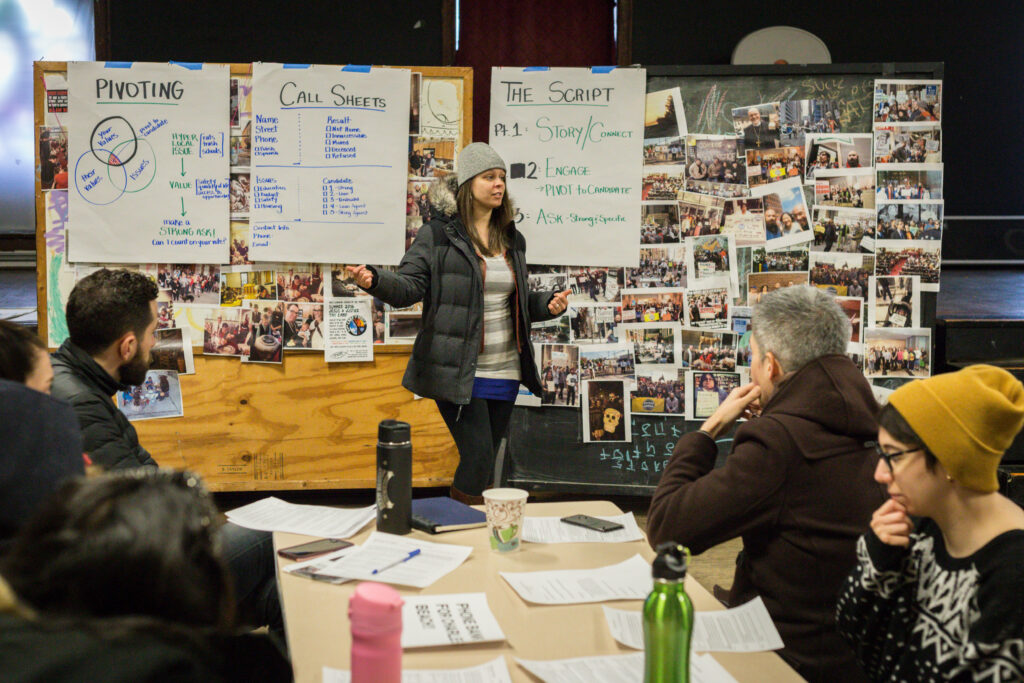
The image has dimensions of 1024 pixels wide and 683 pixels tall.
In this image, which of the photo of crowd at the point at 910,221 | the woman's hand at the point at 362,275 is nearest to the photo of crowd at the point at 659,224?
the photo of crowd at the point at 910,221

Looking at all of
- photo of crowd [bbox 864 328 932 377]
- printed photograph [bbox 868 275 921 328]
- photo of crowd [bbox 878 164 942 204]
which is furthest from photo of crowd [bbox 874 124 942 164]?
photo of crowd [bbox 864 328 932 377]

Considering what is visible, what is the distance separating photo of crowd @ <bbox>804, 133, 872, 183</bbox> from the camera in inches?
150

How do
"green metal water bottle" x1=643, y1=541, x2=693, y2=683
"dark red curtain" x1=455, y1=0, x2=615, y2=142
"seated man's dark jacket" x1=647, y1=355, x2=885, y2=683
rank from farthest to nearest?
"dark red curtain" x1=455, y1=0, x2=615, y2=142
"seated man's dark jacket" x1=647, y1=355, x2=885, y2=683
"green metal water bottle" x1=643, y1=541, x2=693, y2=683

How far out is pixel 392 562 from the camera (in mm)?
1578

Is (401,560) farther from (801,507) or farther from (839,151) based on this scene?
(839,151)

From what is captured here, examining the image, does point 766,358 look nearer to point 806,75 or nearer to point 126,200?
point 806,75

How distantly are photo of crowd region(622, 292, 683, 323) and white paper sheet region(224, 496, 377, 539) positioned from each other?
7.31ft

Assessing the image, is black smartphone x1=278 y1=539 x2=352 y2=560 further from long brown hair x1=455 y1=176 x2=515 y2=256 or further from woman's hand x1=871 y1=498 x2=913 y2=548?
long brown hair x1=455 y1=176 x2=515 y2=256

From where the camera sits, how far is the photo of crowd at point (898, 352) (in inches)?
152

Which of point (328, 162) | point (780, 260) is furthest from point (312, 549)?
point (780, 260)

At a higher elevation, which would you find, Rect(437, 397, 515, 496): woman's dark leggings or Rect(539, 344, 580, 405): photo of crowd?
Rect(539, 344, 580, 405): photo of crowd

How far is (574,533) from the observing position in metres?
1.81

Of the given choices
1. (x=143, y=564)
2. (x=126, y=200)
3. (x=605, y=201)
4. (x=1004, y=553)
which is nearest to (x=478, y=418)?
(x=605, y=201)

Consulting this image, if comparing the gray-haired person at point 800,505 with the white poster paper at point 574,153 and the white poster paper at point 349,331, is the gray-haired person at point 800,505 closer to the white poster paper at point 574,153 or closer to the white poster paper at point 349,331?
the white poster paper at point 574,153
